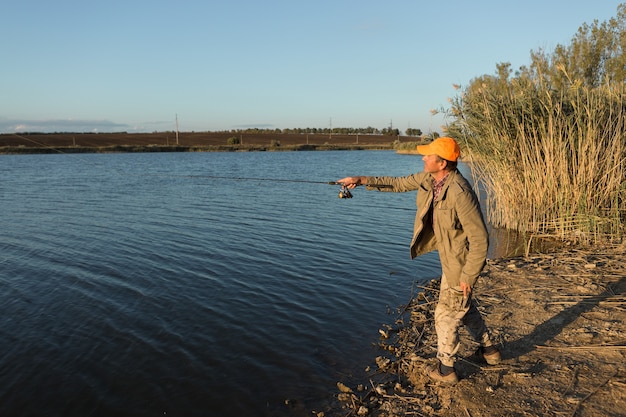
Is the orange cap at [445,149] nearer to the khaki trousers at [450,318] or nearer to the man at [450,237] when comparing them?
the man at [450,237]

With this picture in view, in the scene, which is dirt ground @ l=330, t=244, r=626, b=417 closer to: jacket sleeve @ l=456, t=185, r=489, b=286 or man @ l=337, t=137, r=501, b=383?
man @ l=337, t=137, r=501, b=383

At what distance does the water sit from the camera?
4809 millimetres

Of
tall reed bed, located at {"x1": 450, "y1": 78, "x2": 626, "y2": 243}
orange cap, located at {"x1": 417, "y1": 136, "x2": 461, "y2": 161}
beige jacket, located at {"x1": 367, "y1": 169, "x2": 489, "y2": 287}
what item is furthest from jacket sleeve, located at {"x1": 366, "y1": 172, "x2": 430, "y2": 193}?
tall reed bed, located at {"x1": 450, "y1": 78, "x2": 626, "y2": 243}

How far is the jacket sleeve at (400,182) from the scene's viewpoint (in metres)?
4.48

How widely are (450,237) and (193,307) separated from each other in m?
4.39

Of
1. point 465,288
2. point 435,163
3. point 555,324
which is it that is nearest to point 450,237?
point 465,288

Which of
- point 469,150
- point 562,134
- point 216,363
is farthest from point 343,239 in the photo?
point 216,363

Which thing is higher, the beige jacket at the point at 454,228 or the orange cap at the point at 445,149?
the orange cap at the point at 445,149

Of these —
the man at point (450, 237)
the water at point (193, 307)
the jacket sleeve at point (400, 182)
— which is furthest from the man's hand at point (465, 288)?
the water at point (193, 307)

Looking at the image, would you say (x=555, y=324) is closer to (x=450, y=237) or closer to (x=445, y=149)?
(x=450, y=237)

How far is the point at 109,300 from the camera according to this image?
7.30 metres

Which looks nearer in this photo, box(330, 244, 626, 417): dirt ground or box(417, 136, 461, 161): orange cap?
box(330, 244, 626, 417): dirt ground

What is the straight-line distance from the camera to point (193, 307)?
23.1 feet

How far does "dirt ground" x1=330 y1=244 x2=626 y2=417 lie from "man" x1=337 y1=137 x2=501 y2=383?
33 centimetres
